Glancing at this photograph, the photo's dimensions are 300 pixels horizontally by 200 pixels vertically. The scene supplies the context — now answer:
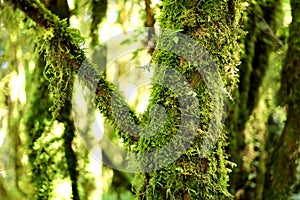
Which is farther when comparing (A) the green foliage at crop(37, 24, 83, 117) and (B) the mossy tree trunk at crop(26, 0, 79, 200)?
(B) the mossy tree trunk at crop(26, 0, 79, 200)

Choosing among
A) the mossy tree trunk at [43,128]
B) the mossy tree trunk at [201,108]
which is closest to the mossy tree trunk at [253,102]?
the mossy tree trunk at [43,128]

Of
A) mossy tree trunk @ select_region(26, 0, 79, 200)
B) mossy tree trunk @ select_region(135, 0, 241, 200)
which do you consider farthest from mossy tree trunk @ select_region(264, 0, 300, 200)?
mossy tree trunk @ select_region(135, 0, 241, 200)

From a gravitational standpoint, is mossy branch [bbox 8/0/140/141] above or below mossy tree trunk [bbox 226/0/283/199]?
below

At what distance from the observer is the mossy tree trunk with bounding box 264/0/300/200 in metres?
2.59

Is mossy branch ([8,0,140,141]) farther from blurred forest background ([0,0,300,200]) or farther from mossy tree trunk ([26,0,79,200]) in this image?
mossy tree trunk ([26,0,79,200])

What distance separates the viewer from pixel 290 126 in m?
2.61

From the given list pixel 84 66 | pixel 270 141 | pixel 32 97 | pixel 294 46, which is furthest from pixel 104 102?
pixel 270 141

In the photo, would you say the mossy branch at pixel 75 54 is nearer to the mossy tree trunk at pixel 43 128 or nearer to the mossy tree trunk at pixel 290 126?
the mossy tree trunk at pixel 43 128

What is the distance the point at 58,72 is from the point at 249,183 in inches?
89.2

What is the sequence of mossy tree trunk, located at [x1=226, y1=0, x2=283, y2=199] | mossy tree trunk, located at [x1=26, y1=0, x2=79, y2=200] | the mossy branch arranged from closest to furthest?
the mossy branch, mossy tree trunk, located at [x1=26, y1=0, x2=79, y2=200], mossy tree trunk, located at [x1=226, y1=0, x2=283, y2=199]

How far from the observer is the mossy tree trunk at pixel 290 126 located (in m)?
2.59

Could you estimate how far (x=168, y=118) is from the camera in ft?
3.84

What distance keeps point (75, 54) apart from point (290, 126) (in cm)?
174

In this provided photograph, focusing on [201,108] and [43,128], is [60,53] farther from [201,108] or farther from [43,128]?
[43,128]
